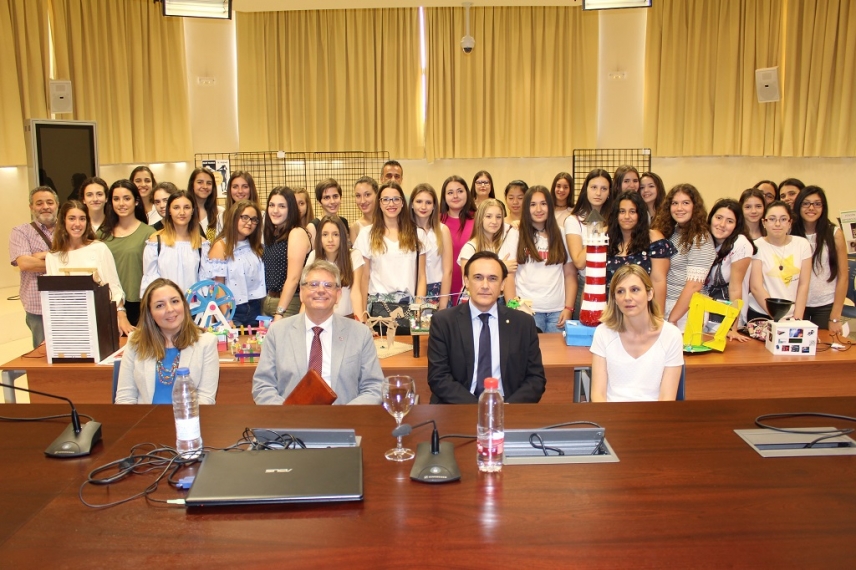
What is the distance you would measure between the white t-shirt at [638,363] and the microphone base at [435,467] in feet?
4.31

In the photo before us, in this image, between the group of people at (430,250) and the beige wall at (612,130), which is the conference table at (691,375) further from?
the beige wall at (612,130)

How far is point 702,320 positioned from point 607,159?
578 cm

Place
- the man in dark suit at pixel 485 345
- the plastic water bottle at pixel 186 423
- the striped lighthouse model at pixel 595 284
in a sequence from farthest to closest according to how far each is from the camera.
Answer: the striped lighthouse model at pixel 595 284, the man in dark suit at pixel 485 345, the plastic water bottle at pixel 186 423

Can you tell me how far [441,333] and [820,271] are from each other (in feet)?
9.94

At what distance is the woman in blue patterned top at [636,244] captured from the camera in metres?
4.47

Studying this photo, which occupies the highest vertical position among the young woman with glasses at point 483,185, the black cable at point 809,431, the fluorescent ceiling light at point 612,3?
the fluorescent ceiling light at point 612,3

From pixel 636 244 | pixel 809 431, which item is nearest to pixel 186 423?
pixel 809 431

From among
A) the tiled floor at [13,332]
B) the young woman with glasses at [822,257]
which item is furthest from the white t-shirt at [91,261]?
the young woman with glasses at [822,257]

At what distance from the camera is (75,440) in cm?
210

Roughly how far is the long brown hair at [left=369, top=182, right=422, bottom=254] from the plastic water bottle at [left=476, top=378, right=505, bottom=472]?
2.88m

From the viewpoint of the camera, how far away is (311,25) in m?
9.21

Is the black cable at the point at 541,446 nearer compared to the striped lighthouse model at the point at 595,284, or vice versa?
the black cable at the point at 541,446

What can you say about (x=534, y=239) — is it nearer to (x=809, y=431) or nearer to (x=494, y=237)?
(x=494, y=237)

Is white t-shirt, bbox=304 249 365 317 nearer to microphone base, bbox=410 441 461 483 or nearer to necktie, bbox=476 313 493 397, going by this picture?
necktie, bbox=476 313 493 397
